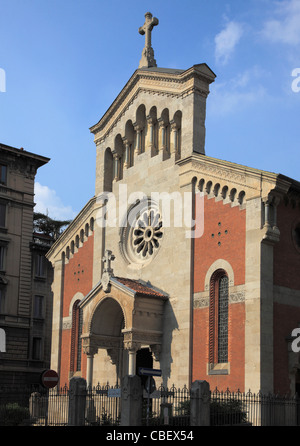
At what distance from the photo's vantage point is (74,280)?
3450 centimetres

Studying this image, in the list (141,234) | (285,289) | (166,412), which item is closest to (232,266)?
(285,289)

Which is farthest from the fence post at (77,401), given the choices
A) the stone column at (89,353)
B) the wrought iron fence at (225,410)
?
the stone column at (89,353)

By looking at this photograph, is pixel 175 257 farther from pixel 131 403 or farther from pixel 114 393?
pixel 131 403

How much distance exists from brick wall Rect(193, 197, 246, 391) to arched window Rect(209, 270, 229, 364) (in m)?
0.24

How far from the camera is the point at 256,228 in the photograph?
24.3 metres

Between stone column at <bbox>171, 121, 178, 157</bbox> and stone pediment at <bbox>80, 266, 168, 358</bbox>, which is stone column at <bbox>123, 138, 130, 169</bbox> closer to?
stone column at <bbox>171, 121, 178, 157</bbox>

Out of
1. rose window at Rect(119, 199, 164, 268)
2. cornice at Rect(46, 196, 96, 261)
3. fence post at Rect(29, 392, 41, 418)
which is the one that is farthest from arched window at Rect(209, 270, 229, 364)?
cornice at Rect(46, 196, 96, 261)

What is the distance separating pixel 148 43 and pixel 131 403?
2094 centimetres

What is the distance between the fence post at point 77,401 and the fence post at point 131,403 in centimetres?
246

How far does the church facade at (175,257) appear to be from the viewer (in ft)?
78.8

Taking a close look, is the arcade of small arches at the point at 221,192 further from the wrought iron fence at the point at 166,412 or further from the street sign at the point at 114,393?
the street sign at the point at 114,393

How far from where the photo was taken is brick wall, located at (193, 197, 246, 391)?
24.2 metres
